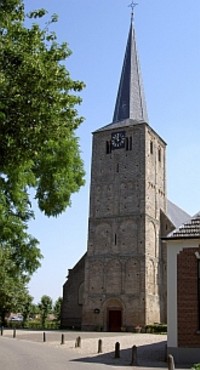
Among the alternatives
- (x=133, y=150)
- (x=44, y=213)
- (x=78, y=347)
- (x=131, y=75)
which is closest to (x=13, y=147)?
(x=44, y=213)

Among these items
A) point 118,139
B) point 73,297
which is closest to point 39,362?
point 73,297

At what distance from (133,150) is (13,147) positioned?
1739 inches

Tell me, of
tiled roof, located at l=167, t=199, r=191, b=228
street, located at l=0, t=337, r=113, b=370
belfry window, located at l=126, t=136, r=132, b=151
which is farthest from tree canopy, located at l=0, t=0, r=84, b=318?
tiled roof, located at l=167, t=199, r=191, b=228

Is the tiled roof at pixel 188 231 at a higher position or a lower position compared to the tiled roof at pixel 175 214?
lower

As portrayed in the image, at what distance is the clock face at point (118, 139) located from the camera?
5262 cm

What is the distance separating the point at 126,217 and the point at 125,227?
1.10 meters

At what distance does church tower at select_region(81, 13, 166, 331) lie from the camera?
46375mm

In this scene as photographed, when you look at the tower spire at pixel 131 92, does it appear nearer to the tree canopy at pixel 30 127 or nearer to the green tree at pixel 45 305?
the green tree at pixel 45 305

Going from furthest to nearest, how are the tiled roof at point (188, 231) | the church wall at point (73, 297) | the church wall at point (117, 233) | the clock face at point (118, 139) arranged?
1. the clock face at point (118, 139)
2. the church wall at point (73, 297)
3. the church wall at point (117, 233)
4. the tiled roof at point (188, 231)

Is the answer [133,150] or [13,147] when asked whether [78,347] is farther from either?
[133,150]

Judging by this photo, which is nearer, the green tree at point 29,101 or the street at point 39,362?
the green tree at point 29,101

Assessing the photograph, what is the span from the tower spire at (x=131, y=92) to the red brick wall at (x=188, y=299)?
127 ft

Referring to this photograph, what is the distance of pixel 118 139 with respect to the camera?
2084 inches

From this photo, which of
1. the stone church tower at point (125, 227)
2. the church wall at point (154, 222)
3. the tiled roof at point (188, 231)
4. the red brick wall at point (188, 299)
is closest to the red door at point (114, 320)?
the stone church tower at point (125, 227)
